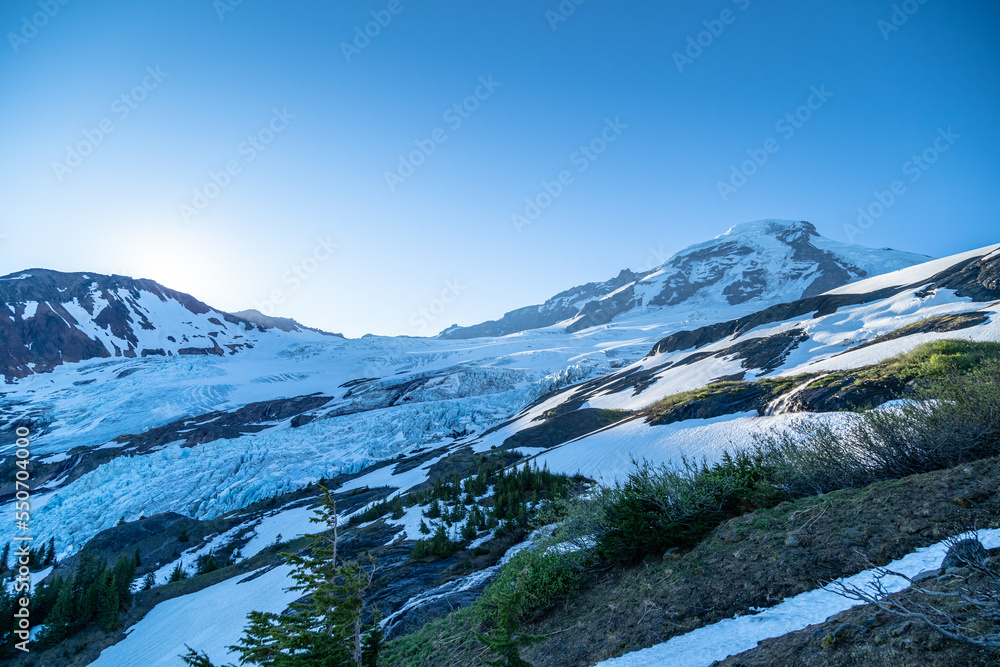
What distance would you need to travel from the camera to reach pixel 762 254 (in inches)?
6166

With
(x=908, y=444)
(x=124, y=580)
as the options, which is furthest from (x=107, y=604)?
(x=908, y=444)

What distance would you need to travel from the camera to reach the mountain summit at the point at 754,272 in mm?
128625

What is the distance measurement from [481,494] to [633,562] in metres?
13.1

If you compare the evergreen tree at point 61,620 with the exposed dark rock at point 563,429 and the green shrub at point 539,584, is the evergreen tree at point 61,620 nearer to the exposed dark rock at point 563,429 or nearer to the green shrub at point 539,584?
the green shrub at point 539,584

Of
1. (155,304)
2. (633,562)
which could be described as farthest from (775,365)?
(155,304)

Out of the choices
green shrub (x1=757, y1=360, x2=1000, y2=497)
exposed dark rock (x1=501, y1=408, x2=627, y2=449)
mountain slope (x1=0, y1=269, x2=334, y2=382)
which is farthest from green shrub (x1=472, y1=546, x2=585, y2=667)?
mountain slope (x1=0, y1=269, x2=334, y2=382)

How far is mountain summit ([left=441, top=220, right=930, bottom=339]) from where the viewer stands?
422 feet

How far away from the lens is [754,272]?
14688 cm

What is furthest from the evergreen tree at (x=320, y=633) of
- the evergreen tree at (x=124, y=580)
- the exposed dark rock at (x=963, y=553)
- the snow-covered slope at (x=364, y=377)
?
the evergreen tree at (x=124, y=580)

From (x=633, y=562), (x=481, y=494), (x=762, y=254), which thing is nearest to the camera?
(x=633, y=562)

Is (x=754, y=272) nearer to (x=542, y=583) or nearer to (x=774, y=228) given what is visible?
(x=774, y=228)

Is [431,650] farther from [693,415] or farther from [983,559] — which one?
[693,415]

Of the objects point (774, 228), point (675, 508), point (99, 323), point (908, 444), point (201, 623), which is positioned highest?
point (99, 323)

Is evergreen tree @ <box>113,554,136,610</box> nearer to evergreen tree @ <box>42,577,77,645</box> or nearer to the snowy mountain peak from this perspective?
evergreen tree @ <box>42,577,77,645</box>
